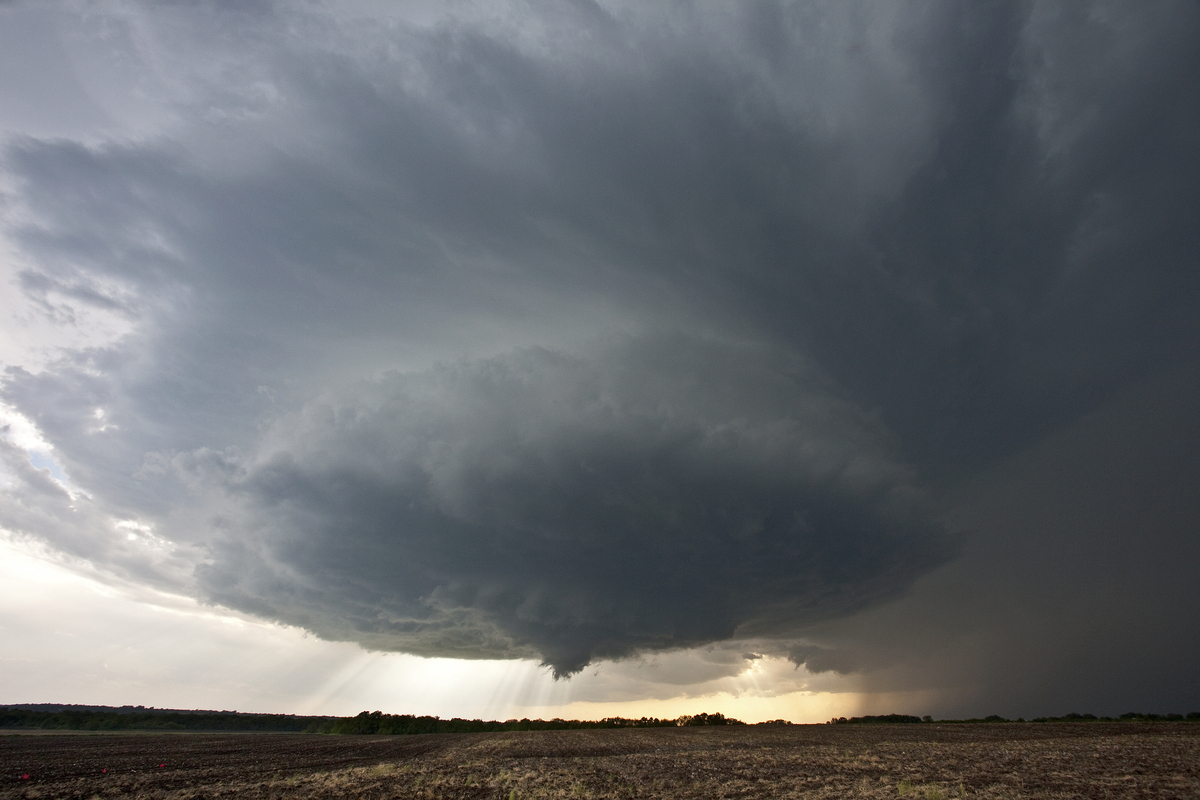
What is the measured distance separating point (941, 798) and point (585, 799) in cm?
1790

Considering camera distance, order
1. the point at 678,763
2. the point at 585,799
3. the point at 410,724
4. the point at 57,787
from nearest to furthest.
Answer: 1. the point at 585,799
2. the point at 57,787
3. the point at 678,763
4. the point at 410,724

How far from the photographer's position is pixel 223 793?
33.3 metres

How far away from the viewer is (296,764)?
53031 mm

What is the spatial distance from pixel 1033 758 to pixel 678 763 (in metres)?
27.9

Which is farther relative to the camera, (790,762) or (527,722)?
(527,722)

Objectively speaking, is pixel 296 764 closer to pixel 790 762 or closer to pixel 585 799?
pixel 585 799

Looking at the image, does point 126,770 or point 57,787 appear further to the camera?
point 126,770

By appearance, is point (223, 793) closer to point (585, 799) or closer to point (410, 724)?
point (585, 799)

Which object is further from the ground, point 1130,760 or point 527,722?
point 1130,760

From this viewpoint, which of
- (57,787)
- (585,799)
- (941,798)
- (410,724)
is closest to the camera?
(941,798)

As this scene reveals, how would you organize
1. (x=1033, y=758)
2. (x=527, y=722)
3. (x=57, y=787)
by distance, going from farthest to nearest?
1. (x=527, y=722)
2. (x=1033, y=758)
3. (x=57, y=787)

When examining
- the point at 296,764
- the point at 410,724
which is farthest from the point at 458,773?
the point at 410,724

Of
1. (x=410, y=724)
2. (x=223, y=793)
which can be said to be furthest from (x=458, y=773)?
(x=410, y=724)

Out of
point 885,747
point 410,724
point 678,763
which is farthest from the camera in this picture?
point 410,724
